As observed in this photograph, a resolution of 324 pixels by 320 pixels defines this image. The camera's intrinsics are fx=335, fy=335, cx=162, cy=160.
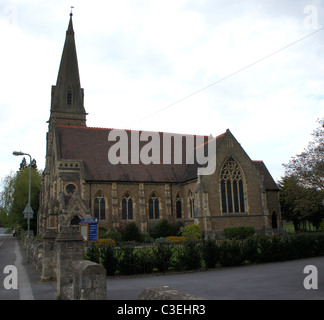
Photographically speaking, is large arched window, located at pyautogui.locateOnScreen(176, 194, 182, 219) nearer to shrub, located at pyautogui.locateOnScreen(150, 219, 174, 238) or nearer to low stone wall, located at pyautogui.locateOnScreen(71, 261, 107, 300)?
shrub, located at pyautogui.locateOnScreen(150, 219, 174, 238)

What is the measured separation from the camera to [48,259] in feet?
44.2

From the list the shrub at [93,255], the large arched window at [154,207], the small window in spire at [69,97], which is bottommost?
the shrub at [93,255]

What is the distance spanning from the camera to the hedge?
1509cm

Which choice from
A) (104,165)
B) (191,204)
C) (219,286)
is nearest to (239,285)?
(219,286)

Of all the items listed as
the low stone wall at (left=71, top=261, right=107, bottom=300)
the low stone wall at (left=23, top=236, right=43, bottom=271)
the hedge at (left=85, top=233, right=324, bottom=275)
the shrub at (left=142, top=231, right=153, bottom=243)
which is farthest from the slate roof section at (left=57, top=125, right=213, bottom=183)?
the low stone wall at (left=71, top=261, right=107, bottom=300)

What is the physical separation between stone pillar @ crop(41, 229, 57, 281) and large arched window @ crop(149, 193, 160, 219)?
20.6 metres

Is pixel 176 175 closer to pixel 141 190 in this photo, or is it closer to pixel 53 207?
pixel 141 190

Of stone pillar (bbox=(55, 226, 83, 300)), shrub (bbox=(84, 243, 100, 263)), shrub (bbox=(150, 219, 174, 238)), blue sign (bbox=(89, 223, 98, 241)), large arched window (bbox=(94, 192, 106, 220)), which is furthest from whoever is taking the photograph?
shrub (bbox=(150, 219, 174, 238))

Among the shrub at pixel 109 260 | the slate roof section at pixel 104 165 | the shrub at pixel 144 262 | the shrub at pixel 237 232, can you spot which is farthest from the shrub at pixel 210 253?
the slate roof section at pixel 104 165

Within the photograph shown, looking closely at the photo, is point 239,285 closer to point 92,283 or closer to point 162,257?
point 162,257

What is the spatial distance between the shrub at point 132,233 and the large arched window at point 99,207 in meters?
2.83

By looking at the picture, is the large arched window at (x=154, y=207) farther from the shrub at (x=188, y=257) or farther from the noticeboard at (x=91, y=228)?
the shrub at (x=188, y=257)

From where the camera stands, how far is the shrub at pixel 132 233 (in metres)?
30.4
